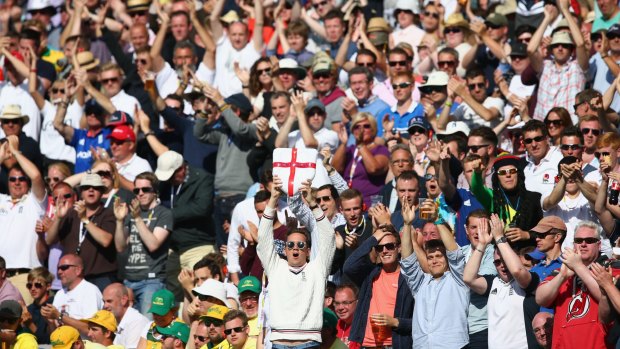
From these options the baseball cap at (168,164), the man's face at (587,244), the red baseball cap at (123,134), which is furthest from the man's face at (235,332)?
the red baseball cap at (123,134)

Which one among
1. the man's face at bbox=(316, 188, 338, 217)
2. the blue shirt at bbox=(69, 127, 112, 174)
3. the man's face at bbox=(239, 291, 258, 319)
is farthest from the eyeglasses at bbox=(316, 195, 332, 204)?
the blue shirt at bbox=(69, 127, 112, 174)

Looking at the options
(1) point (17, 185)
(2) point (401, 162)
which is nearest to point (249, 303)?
(2) point (401, 162)

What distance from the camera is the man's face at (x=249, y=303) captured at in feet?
47.6

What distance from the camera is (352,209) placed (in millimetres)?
14570

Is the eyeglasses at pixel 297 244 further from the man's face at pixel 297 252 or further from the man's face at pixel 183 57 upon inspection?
the man's face at pixel 183 57

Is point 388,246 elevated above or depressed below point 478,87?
below

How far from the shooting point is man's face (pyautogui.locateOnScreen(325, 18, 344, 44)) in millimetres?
19859

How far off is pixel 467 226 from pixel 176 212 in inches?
187

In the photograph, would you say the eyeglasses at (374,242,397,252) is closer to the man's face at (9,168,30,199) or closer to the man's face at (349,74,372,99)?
the man's face at (349,74,372,99)

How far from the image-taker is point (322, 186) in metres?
14.9

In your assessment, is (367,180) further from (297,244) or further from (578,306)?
(578,306)

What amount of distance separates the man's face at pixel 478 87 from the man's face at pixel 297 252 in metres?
4.93

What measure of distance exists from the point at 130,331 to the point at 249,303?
1958mm

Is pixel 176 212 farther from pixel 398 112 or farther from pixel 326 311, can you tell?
pixel 326 311
